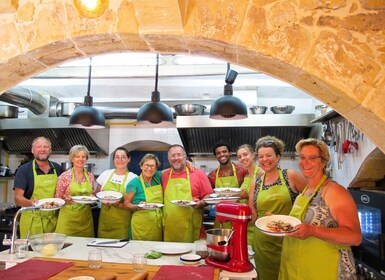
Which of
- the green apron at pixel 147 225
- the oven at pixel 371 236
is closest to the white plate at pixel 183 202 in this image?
the green apron at pixel 147 225

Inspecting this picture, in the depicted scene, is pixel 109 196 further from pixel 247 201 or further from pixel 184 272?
pixel 184 272

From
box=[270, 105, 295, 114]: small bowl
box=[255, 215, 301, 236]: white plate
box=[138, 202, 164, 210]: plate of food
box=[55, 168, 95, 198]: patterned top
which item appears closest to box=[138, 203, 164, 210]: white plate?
box=[138, 202, 164, 210]: plate of food

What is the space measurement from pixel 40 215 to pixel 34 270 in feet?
6.04

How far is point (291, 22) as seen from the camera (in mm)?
2029

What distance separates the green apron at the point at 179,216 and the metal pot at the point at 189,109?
71.0 inches

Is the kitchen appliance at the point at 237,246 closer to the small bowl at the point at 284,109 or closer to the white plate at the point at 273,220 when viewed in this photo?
the white plate at the point at 273,220

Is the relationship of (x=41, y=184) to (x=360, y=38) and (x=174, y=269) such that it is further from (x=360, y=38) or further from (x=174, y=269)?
(x=360, y=38)

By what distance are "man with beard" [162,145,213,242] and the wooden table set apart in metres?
1.38

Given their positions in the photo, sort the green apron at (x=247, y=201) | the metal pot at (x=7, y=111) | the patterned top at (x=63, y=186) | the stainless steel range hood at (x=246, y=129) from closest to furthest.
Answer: the green apron at (x=247, y=201) → the patterned top at (x=63, y=186) → the stainless steel range hood at (x=246, y=129) → the metal pot at (x=7, y=111)

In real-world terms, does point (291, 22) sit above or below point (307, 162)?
above

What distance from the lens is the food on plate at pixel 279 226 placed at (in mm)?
2150

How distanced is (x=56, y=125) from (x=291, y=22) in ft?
17.0

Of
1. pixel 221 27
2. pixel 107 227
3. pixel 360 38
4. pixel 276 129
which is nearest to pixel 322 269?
pixel 360 38

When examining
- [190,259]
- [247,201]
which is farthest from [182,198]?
[190,259]
